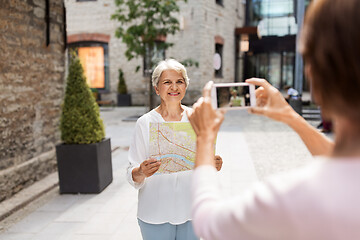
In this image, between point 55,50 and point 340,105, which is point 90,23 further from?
point 340,105

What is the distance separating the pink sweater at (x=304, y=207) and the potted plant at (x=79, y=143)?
3.88 m

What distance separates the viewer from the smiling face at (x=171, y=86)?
198 centimetres

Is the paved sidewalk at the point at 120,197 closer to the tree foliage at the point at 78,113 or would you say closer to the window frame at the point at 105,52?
the tree foliage at the point at 78,113

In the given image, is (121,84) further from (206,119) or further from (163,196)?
(206,119)

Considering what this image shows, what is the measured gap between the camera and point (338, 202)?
2.08 feet

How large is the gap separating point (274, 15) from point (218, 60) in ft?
24.0

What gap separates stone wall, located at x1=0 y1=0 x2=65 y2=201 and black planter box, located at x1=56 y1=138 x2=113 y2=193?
1.92ft

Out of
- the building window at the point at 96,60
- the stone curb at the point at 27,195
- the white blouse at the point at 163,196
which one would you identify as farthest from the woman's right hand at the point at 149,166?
the building window at the point at 96,60

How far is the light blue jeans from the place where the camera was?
184cm

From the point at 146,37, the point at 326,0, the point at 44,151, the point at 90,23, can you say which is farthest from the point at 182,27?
the point at 326,0

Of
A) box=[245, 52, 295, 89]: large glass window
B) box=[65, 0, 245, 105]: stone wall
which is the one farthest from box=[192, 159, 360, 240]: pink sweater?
box=[245, 52, 295, 89]: large glass window

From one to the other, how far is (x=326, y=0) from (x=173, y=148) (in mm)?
1119

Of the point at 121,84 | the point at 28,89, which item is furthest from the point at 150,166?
the point at 121,84

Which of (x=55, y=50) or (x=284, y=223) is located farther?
(x=55, y=50)
